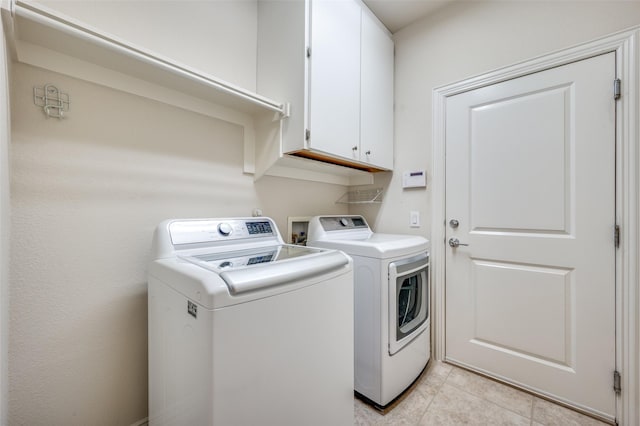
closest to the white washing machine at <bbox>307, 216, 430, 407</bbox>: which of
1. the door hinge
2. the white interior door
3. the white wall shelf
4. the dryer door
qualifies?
the dryer door

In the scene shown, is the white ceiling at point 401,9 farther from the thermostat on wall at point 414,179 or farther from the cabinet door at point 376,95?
the thermostat on wall at point 414,179

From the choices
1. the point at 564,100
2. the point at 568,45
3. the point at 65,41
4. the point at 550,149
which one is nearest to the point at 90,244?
the point at 65,41

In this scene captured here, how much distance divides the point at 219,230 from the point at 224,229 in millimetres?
25

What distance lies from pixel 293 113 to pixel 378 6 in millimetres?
1218

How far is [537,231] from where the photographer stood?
1614 millimetres

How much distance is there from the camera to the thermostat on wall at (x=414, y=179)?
2.03 meters

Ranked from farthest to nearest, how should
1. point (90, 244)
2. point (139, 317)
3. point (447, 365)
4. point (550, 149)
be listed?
point (447, 365)
point (550, 149)
point (139, 317)
point (90, 244)

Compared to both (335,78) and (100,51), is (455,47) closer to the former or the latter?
(335,78)

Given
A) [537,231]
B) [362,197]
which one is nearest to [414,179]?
[362,197]

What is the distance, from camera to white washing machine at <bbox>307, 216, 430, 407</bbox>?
1442mm

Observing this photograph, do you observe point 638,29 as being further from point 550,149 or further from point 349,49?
point 349,49

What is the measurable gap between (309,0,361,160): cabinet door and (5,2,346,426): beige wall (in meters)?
0.70

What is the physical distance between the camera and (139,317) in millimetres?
1283

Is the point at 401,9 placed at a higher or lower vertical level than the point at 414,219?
higher
